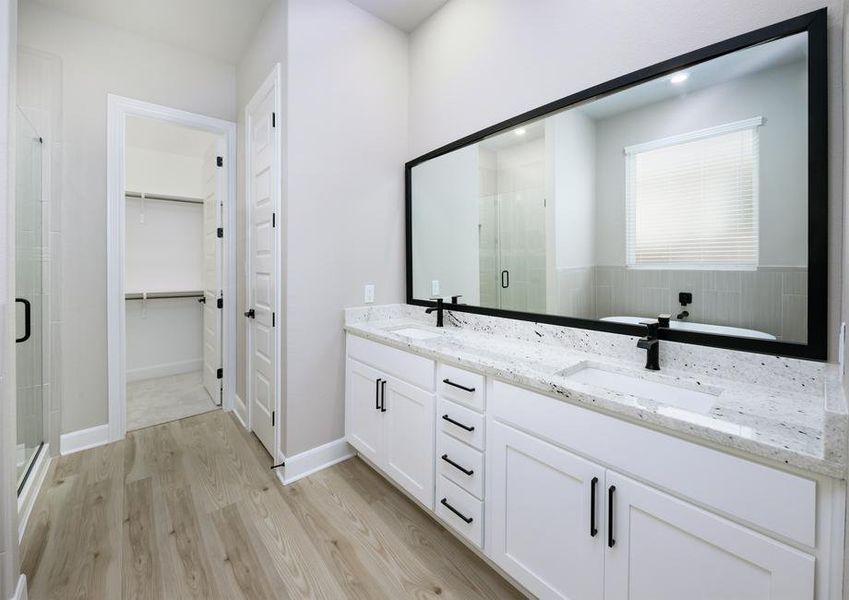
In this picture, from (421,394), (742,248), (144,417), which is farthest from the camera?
(144,417)

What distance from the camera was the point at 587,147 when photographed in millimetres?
1585

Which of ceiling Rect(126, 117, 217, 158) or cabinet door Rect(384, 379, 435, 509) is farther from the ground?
ceiling Rect(126, 117, 217, 158)

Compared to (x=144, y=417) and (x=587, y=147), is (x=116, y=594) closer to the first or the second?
(x=144, y=417)

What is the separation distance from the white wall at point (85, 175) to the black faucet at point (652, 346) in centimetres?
327

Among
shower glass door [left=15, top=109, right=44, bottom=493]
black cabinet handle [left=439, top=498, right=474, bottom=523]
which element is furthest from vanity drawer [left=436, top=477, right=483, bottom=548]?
shower glass door [left=15, top=109, right=44, bottom=493]

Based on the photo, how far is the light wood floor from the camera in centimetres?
144

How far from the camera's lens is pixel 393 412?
6.31ft

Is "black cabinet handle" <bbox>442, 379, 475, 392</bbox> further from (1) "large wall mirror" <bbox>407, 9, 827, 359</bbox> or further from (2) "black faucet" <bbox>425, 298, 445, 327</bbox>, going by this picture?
(2) "black faucet" <bbox>425, 298, 445, 327</bbox>

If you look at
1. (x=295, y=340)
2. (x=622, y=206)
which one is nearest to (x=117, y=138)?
(x=295, y=340)

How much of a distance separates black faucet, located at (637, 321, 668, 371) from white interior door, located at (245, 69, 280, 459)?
1939 millimetres

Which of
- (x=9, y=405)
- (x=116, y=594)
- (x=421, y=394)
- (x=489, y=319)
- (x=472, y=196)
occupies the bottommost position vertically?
(x=116, y=594)

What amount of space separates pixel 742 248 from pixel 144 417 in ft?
13.0

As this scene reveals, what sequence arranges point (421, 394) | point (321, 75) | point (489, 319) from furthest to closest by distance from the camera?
point (321, 75), point (489, 319), point (421, 394)

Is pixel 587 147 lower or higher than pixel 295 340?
higher
